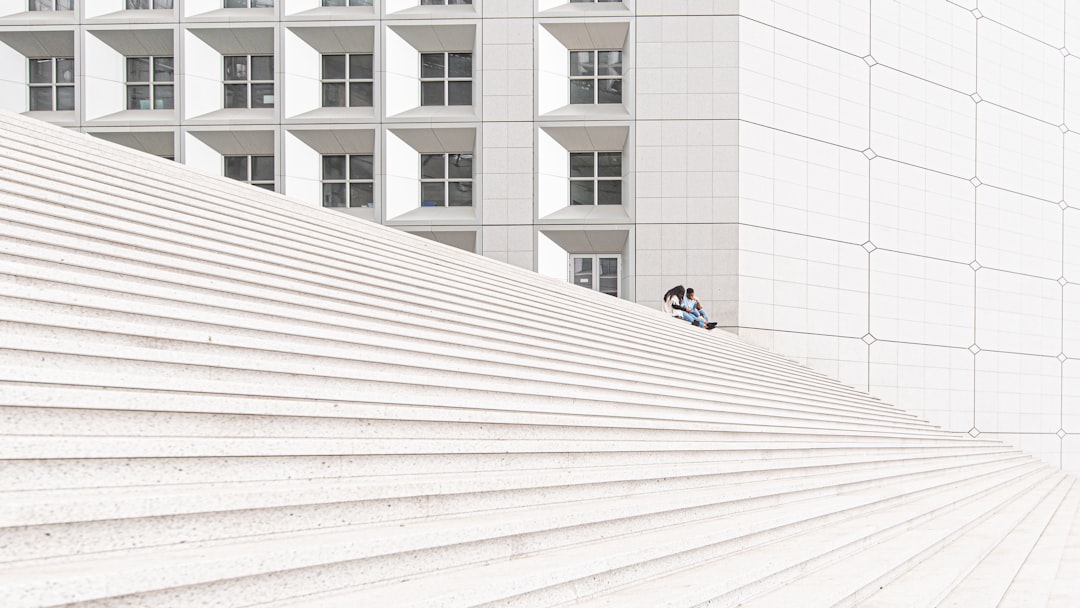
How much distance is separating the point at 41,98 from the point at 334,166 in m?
5.76

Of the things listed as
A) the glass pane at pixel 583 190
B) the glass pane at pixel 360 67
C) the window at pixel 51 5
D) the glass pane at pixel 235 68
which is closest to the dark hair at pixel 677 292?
the glass pane at pixel 583 190

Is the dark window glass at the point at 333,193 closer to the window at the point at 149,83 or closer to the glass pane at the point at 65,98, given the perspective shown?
the window at the point at 149,83

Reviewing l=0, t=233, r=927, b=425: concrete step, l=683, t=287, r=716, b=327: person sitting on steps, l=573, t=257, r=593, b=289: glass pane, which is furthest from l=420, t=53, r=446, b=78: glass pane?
l=0, t=233, r=927, b=425: concrete step

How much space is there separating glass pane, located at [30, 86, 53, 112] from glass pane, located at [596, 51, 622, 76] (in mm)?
10560

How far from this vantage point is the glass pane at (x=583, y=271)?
1579cm

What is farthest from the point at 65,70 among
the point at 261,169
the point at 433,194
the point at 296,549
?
the point at 296,549

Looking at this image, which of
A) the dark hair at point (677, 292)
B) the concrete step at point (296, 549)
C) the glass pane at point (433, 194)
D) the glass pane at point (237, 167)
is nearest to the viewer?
the concrete step at point (296, 549)

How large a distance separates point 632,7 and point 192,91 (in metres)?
8.40

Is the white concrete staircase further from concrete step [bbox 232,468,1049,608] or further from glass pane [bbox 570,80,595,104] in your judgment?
glass pane [bbox 570,80,595,104]

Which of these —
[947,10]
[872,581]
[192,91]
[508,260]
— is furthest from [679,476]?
[947,10]

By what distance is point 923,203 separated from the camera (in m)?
16.5

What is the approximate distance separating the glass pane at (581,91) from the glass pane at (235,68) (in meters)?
6.34

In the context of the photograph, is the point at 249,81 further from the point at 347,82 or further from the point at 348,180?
the point at 348,180

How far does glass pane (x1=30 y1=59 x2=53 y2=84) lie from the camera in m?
15.7
